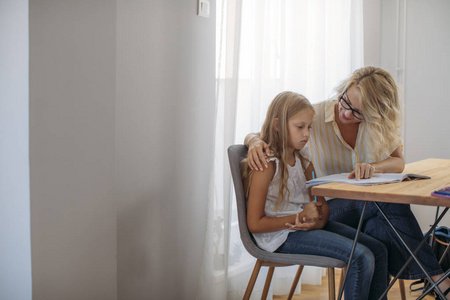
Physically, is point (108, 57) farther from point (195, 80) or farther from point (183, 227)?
point (183, 227)

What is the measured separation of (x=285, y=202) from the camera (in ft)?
5.49

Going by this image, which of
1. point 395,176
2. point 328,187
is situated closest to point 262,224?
point 328,187

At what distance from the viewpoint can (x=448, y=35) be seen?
3430 mm

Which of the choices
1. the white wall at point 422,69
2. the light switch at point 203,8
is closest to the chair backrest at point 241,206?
the light switch at point 203,8

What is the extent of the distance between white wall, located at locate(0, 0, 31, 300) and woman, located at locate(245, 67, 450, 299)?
2.44ft

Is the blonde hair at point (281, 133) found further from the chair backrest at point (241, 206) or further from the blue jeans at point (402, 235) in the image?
the blue jeans at point (402, 235)

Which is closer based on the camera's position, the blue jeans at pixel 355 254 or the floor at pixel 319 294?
the blue jeans at pixel 355 254

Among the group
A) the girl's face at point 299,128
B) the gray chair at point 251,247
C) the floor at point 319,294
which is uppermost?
the girl's face at point 299,128

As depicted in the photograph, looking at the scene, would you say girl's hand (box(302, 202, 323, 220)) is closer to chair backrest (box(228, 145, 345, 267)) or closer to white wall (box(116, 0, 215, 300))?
chair backrest (box(228, 145, 345, 267))

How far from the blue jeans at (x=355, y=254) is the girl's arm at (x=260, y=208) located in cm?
6

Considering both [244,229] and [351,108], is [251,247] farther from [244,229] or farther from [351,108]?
[351,108]

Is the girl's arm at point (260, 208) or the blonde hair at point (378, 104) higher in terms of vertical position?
the blonde hair at point (378, 104)

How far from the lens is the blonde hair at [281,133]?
5.37ft

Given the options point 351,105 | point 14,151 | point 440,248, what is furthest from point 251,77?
point 440,248
